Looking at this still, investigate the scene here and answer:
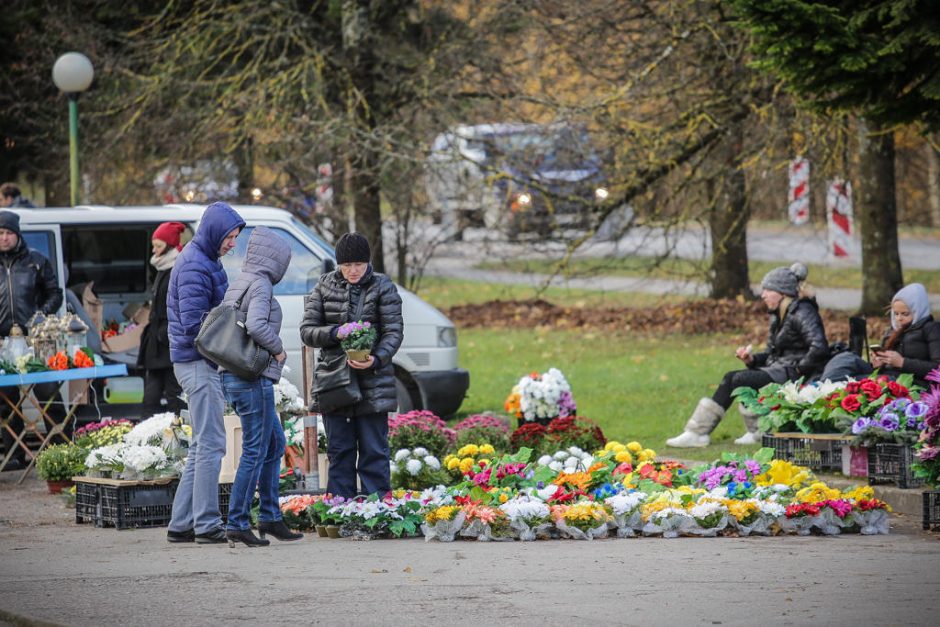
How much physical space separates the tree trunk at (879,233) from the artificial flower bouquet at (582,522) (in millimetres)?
12936

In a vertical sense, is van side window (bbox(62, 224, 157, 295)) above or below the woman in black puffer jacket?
above

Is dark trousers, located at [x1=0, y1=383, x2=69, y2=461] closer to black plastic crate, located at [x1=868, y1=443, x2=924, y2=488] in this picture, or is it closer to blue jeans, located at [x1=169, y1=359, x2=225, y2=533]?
blue jeans, located at [x1=169, y1=359, x2=225, y2=533]

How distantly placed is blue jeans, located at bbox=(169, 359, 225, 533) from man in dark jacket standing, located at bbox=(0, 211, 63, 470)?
378 centimetres

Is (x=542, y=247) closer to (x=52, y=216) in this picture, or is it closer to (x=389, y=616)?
(x=52, y=216)

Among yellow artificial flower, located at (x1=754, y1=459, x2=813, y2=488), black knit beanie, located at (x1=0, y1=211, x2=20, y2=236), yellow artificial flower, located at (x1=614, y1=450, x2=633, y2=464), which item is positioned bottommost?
yellow artificial flower, located at (x1=754, y1=459, x2=813, y2=488)

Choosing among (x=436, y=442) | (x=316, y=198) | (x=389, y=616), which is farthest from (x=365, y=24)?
(x=389, y=616)

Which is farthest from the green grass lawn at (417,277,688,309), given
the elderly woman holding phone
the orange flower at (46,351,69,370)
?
the elderly woman holding phone

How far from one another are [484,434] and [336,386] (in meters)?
2.86

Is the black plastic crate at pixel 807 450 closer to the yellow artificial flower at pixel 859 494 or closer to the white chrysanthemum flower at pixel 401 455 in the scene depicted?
the yellow artificial flower at pixel 859 494

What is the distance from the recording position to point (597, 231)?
20656 mm

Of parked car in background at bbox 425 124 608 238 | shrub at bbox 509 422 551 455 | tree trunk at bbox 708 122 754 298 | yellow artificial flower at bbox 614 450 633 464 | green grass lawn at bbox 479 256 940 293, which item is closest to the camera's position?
yellow artificial flower at bbox 614 450 633 464

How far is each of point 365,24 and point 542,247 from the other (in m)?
4.73

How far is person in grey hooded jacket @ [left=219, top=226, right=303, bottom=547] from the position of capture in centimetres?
829

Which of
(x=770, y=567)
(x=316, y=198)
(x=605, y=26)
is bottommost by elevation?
(x=770, y=567)
